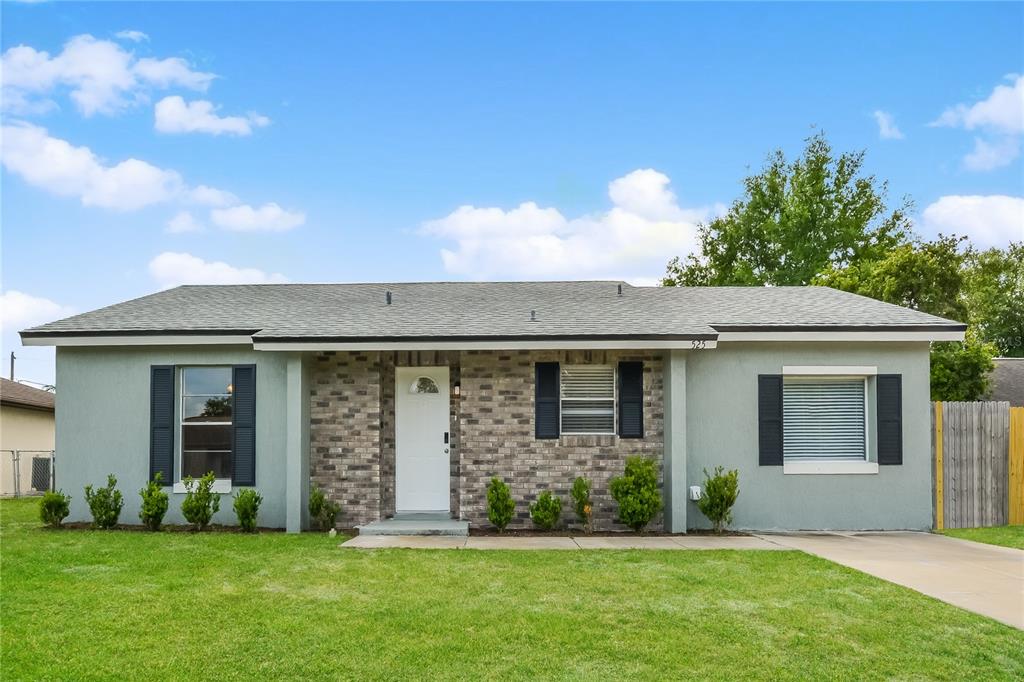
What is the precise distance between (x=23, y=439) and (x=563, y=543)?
19057 millimetres

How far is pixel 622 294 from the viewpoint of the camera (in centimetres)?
1282

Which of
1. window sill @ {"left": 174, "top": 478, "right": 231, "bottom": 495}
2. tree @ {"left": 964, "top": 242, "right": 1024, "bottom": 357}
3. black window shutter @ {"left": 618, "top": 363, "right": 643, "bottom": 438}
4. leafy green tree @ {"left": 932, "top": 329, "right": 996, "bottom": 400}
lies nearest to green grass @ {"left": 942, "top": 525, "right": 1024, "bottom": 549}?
black window shutter @ {"left": 618, "top": 363, "right": 643, "bottom": 438}

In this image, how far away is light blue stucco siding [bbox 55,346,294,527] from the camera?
10.3 m

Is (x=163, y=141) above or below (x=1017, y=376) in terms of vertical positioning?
above

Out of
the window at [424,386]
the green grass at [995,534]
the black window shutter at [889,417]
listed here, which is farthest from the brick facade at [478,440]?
the green grass at [995,534]

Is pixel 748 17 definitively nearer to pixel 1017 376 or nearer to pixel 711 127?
pixel 711 127

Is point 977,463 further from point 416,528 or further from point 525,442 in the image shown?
point 416,528

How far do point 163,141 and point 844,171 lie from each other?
2877cm

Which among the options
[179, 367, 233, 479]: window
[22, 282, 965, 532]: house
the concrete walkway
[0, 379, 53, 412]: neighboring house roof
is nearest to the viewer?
the concrete walkway

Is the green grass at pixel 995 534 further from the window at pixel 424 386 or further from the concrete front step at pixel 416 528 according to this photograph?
the window at pixel 424 386

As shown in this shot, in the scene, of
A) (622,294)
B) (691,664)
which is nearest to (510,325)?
(622,294)

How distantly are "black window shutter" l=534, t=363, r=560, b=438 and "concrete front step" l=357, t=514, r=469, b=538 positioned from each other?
1792 millimetres

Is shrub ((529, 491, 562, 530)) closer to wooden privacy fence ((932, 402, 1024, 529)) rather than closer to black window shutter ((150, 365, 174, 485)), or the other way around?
black window shutter ((150, 365, 174, 485))

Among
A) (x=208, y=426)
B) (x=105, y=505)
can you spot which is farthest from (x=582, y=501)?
(x=105, y=505)
